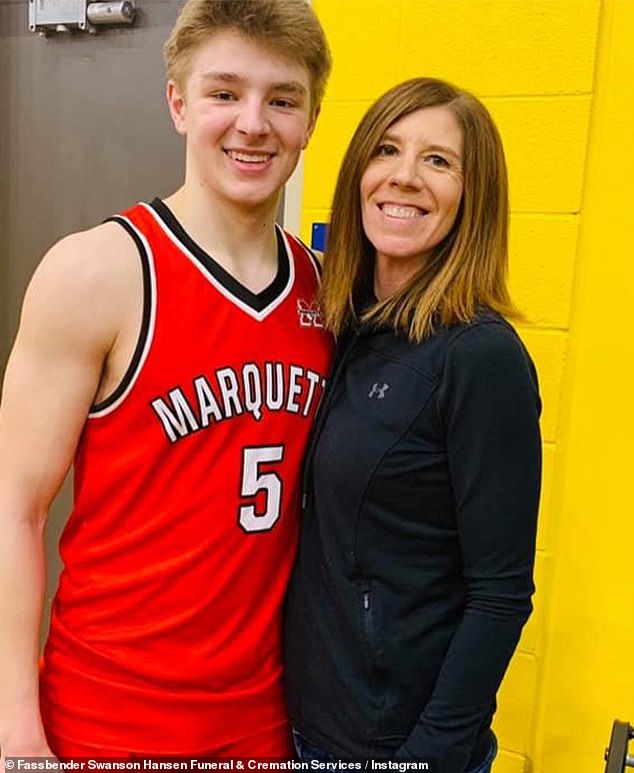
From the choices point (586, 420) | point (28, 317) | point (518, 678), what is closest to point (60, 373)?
point (28, 317)

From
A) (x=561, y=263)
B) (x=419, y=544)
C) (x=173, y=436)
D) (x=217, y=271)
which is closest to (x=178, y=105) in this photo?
(x=217, y=271)

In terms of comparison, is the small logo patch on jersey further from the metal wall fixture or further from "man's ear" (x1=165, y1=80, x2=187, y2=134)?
the metal wall fixture

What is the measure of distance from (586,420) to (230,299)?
0.83 metres

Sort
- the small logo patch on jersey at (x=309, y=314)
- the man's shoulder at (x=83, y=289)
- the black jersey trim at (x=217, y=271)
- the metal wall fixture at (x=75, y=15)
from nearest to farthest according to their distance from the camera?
the man's shoulder at (x=83, y=289) < the black jersey trim at (x=217, y=271) < the small logo patch on jersey at (x=309, y=314) < the metal wall fixture at (x=75, y=15)

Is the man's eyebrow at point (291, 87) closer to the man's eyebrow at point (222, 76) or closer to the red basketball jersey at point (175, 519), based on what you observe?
the man's eyebrow at point (222, 76)

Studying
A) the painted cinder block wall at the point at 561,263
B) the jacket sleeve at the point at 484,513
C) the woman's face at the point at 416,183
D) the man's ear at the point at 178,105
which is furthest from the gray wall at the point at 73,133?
the jacket sleeve at the point at 484,513

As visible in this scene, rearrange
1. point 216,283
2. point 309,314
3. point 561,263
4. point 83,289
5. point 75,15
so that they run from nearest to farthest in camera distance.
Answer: point 83,289 < point 216,283 < point 309,314 < point 561,263 < point 75,15

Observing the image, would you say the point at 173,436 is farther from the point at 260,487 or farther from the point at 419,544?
the point at 419,544

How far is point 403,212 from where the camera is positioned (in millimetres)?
1105

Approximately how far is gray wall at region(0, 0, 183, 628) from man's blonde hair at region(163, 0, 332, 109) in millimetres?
852

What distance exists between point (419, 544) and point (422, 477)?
0.30ft

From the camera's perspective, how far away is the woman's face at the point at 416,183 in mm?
1084

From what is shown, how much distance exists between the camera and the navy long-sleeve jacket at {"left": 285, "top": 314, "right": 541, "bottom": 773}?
0.99m

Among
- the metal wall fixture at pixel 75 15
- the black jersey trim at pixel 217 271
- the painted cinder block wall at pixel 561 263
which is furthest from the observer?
the metal wall fixture at pixel 75 15
